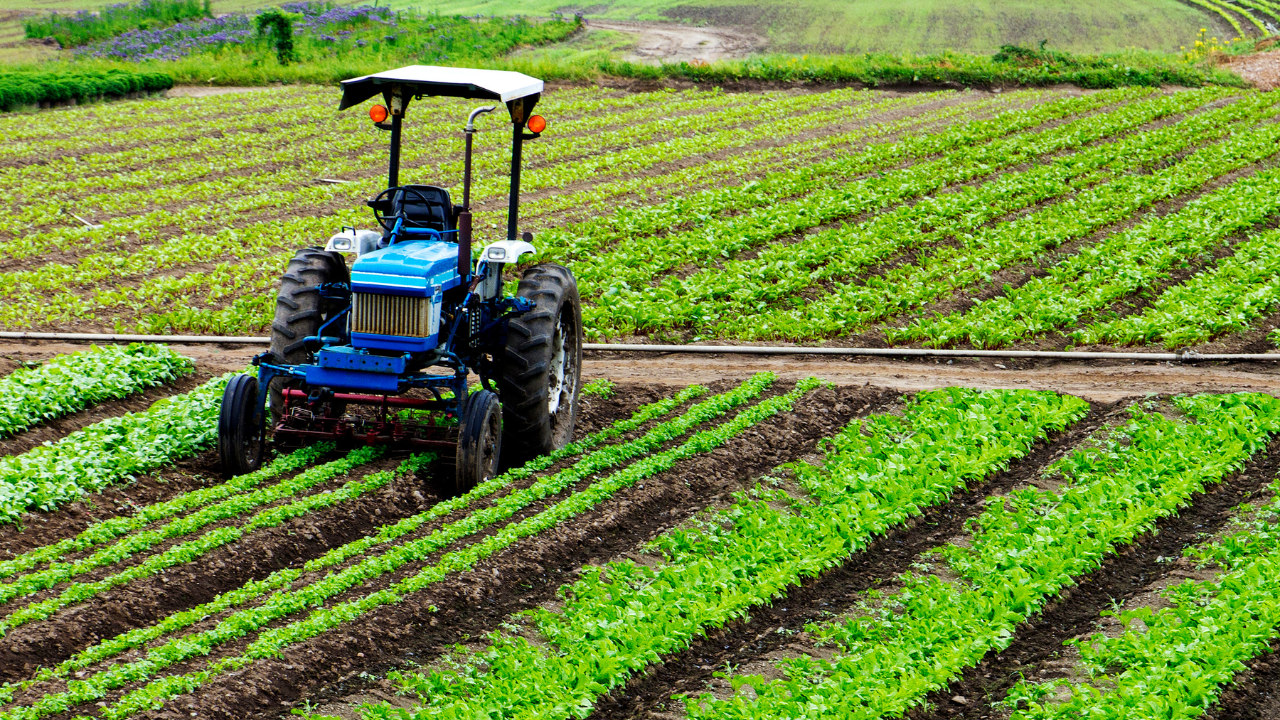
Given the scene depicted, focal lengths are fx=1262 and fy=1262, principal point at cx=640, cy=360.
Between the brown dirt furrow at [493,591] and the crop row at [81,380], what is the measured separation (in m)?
4.52

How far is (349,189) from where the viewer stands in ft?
67.1

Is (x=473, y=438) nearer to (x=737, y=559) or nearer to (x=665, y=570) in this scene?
(x=665, y=570)

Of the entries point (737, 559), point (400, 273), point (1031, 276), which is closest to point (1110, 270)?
point (1031, 276)

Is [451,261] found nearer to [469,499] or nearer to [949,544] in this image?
[469,499]

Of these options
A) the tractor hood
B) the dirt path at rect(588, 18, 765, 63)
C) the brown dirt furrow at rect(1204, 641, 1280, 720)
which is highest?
the dirt path at rect(588, 18, 765, 63)

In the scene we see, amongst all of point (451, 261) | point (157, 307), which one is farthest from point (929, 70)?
point (451, 261)

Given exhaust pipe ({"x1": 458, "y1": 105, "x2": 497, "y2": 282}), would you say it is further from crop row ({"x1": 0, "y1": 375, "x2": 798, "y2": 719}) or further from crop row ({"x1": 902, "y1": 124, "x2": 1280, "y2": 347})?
crop row ({"x1": 902, "y1": 124, "x2": 1280, "y2": 347})

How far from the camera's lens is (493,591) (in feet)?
23.6

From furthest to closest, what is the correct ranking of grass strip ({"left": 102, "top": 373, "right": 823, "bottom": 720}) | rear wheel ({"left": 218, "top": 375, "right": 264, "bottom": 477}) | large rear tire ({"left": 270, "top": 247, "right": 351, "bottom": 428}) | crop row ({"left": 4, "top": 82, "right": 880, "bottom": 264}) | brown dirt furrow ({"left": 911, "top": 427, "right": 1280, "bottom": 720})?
crop row ({"left": 4, "top": 82, "right": 880, "bottom": 264}) < large rear tire ({"left": 270, "top": 247, "right": 351, "bottom": 428}) < rear wheel ({"left": 218, "top": 375, "right": 264, "bottom": 477}) < brown dirt furrow ({"left": 911, "top": 427, "right": 1280, "bottom": 720}) < grass strip ({"left": 102, "top": 373, "right": 823, "bottom": 720})

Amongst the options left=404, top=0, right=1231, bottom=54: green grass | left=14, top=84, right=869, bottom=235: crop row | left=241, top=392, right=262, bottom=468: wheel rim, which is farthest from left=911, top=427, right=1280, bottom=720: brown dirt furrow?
left=404, top=0, right=1231, bottom=54: green grass

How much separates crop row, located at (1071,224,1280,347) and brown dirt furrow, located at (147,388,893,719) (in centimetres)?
468

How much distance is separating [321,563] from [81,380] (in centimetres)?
424

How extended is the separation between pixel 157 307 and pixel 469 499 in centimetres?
707

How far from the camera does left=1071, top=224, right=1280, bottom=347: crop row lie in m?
13.1
